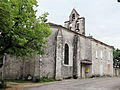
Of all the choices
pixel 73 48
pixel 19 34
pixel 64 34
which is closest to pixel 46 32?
pixel 19 34

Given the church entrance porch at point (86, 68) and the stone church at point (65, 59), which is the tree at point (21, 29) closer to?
the stone church at point (65, 59)

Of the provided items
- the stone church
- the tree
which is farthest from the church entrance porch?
the tree

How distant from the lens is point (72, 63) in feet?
70.2

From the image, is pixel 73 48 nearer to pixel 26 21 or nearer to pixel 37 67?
pixel 37 67

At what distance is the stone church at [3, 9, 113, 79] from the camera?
59.4ft

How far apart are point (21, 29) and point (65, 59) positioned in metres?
11.3

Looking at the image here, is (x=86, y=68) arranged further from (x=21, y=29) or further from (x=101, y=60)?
(x=21, y=29)

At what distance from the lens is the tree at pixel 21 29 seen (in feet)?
32.2

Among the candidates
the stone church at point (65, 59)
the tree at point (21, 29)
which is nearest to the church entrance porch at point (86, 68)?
the stone church at point (65, 59)

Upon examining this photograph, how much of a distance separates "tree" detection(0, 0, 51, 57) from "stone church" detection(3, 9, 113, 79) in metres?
6.04

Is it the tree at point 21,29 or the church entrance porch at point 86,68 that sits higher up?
the tree at point 21,29

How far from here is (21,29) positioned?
10.5m

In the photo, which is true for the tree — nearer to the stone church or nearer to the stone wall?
the stone church

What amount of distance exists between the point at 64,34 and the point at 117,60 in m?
34.3
